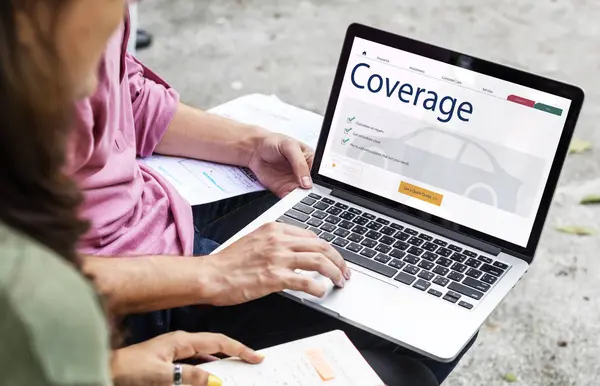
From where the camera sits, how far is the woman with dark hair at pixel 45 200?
0.49 metres

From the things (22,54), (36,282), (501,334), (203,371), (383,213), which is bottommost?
(501,334)

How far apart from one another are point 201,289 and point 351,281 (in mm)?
208

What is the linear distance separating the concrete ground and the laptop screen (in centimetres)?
76

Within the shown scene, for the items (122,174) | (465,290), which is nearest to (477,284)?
(465,290)

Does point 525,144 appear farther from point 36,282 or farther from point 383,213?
point 36,282

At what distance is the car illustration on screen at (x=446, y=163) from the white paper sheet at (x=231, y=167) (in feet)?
0.71

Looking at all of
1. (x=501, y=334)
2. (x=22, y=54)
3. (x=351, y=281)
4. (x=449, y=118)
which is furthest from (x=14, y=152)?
(x=501, y=334)

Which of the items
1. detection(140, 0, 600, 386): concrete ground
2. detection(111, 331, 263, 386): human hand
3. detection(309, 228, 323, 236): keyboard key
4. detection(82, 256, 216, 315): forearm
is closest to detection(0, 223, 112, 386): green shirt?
detection(111, 331, 263, 386): human hand

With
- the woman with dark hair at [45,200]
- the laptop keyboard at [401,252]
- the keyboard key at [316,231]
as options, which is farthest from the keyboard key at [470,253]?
the woman with dark hair at [45,200]

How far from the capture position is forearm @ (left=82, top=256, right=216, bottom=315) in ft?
3.32

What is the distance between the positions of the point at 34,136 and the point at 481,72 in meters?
0.76

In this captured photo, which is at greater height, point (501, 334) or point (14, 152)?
point (14, 152)

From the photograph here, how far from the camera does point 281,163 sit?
1354mm

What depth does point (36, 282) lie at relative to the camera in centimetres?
50
